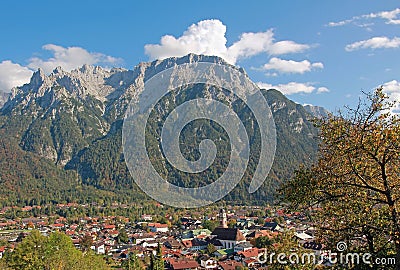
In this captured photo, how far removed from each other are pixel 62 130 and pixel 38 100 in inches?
1113

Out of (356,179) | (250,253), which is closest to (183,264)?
(250,253)

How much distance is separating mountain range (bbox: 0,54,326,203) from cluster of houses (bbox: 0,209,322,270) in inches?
1652

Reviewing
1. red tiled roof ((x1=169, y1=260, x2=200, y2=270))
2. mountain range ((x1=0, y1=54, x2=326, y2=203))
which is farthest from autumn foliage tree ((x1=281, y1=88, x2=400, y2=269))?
mountain range ((x1=0, y1=54, x2=326, y2=203))

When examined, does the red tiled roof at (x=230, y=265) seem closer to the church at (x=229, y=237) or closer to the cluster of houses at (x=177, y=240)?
the cluster of houses at (x=177, y=240)

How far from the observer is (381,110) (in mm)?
6254

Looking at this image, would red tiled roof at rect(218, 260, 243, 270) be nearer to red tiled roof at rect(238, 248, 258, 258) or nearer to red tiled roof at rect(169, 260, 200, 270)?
red tiled roof at rect(169, 260, 200, 270)

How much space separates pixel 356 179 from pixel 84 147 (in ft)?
566

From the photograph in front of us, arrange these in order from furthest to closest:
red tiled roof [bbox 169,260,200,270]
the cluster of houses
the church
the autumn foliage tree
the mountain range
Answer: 1. the mountain range
2. the church
3. the cluster of houses
4. red tiled roof [bbox 169,260,200,270]
5. the autumn foliage tree

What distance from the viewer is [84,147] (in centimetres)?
17050

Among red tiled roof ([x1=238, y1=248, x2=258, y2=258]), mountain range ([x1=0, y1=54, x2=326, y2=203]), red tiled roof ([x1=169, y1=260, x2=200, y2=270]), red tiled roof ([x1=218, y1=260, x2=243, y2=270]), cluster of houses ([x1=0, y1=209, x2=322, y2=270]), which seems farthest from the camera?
mountain range ([x1=0, y1=54, x2=326, y2=203])

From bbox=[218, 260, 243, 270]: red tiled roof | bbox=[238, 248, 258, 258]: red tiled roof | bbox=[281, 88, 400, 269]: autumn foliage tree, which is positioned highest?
bbox=[281, 88, 400, 269]: autumn foliage tree

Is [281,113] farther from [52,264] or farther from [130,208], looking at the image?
[52,264]

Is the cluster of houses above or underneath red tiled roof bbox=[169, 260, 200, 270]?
underneath

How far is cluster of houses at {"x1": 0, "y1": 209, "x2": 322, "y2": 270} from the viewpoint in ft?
141
